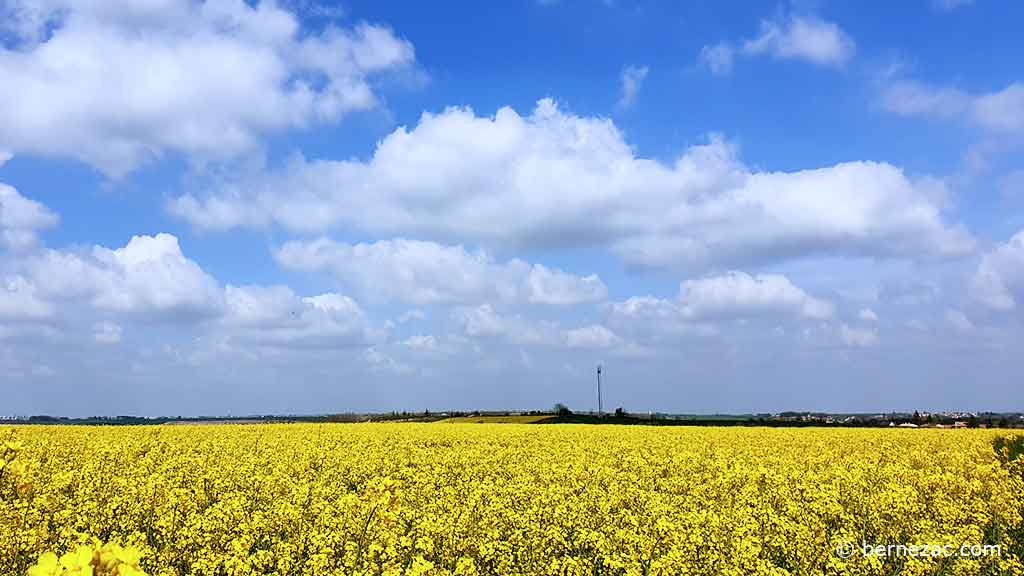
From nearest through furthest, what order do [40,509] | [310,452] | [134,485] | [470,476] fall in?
[40,509], [134,485], [470,476], [310,452]

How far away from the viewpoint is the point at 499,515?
1031 cm

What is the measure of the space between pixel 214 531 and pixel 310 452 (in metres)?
11.7

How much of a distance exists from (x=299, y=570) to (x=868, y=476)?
44.6 feet

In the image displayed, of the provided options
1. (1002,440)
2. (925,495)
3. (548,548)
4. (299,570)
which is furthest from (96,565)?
(1002,440)

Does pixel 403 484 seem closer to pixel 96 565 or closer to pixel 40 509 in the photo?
pixel 40 509

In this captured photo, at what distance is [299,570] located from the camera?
8180 mm

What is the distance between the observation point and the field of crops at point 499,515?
27.2 ft

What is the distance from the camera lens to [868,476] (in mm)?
16062

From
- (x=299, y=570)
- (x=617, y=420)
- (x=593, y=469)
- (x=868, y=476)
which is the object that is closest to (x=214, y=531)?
(x=299, y=570)

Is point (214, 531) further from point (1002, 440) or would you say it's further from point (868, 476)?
point (1002, 440)

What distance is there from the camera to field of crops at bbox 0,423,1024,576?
828cm

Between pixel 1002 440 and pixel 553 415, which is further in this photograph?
pixel 553 415

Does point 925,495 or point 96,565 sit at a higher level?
point 96,565

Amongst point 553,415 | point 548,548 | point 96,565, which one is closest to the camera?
point 96,565
